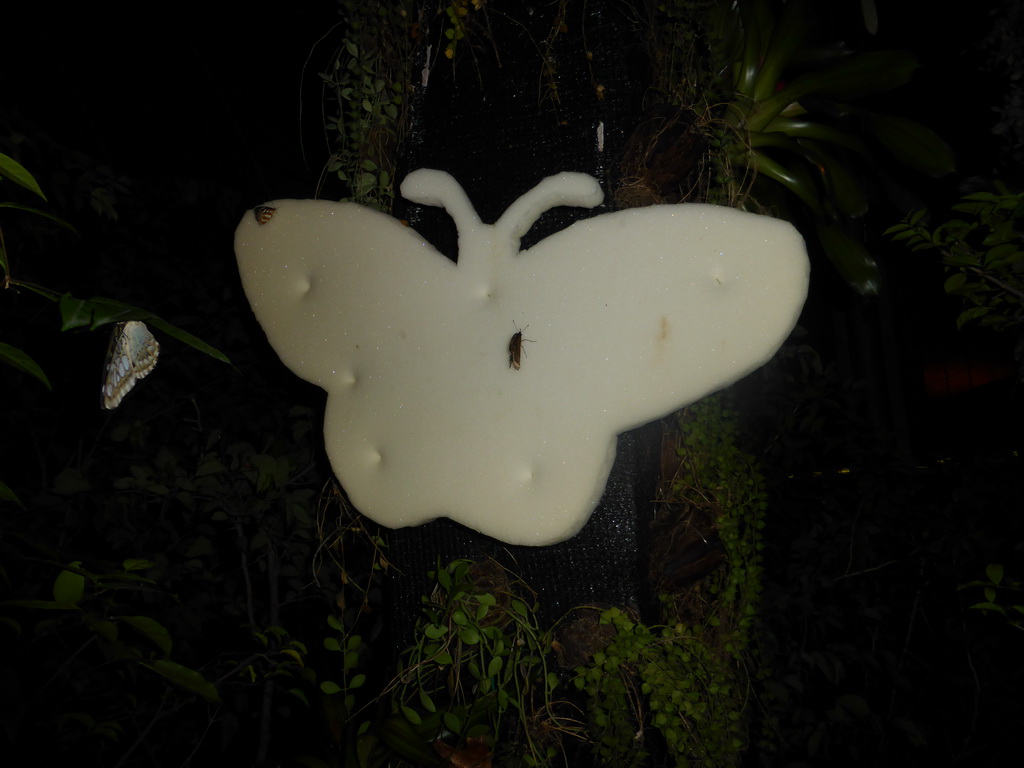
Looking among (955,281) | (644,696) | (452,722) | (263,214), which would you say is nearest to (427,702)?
(452,722)

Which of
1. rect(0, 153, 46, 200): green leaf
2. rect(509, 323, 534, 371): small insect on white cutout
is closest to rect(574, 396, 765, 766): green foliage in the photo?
rect(509, 323, 534, 371): small insect on white cutout

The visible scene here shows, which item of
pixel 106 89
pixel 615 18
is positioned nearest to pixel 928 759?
pixel 615 18

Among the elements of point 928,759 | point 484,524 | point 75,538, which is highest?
point 484,524

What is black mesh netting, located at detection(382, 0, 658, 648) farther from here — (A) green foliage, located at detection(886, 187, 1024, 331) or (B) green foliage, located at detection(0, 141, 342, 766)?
(A) green foliage, located at detection(886, 187, 1024, 331)

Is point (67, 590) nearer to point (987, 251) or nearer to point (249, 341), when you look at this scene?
point (249, 341)

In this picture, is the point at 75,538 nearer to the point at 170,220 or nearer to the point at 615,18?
the point at 170,220

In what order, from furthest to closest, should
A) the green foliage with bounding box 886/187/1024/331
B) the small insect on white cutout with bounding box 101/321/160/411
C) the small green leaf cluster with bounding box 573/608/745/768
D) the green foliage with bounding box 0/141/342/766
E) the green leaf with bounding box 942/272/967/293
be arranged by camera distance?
the green leaf with bounding box 942/272/967/293 < the green foliage with bounding box 886/187/1024/331 < the green foliage with bounding box 0/141/342/766 < the small green leaf cluster with bounding box 573/608/745/768 < the small insect on white cutout with bounding box 101/321/160/411
